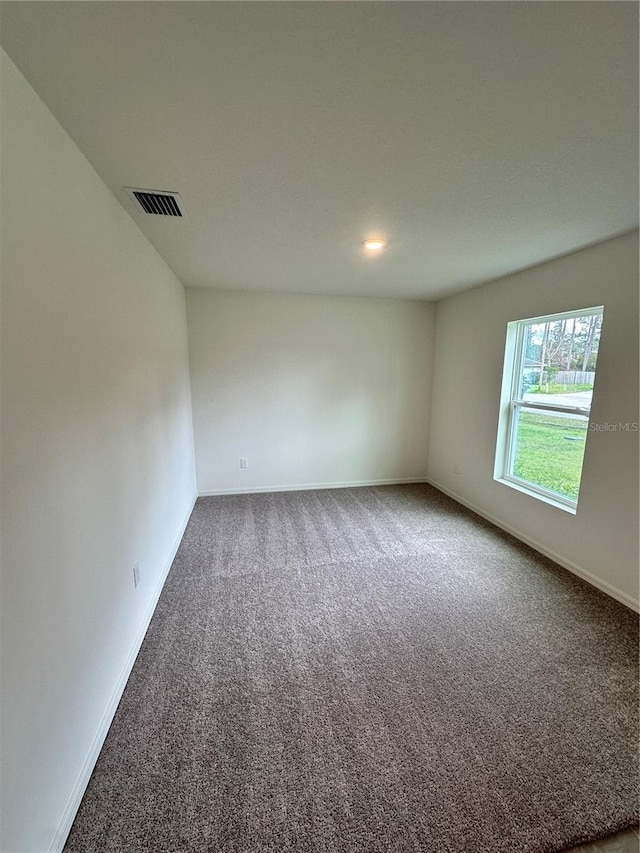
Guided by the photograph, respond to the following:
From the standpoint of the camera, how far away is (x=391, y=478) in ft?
14.8

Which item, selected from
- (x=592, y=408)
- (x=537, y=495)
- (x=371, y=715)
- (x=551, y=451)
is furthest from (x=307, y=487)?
(x=592, y=408)

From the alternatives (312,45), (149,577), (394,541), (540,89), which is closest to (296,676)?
(149,577)

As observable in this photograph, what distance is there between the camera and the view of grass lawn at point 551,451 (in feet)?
8.30

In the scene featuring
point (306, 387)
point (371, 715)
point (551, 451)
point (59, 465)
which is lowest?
point (371, 715)

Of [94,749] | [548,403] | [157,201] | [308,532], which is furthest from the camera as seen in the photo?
[308,532]

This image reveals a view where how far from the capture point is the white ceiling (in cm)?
85

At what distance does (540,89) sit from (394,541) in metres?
2.89

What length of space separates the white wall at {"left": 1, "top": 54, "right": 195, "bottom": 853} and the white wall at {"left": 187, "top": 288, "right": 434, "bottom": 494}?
1.88 m

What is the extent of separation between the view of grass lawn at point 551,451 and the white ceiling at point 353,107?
1389 millimetres

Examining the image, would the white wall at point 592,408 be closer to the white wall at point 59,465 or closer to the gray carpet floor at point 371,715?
the gray carpet floor at point 371,715

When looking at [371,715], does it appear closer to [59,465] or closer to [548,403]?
[59,465]

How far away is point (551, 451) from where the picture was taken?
2791mm

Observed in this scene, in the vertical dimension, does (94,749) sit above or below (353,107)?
below

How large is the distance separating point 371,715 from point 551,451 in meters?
2.43
